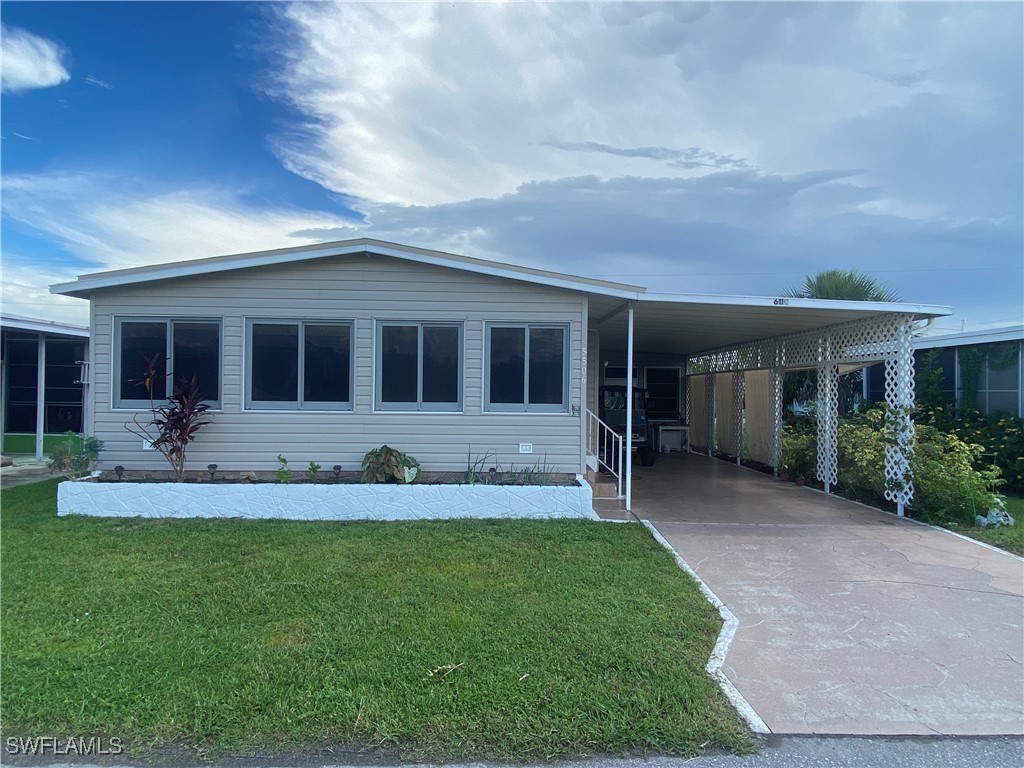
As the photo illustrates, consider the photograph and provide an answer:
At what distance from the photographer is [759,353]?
1345 cm

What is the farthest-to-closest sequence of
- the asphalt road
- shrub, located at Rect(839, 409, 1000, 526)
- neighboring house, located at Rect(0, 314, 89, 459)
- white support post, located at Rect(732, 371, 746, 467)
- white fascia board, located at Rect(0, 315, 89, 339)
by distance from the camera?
white support post, located at Rect(732, 371, 746, 467)
neighboring house, located at Rect(0, 314, 89, 459)
white fascia board, located at Rect(0, 315, 89, 339)
shrub, located at Rect(839, 409, 1000, 526)
the asphalt road

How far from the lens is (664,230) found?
769 inches

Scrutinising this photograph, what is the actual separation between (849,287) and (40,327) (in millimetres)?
18478

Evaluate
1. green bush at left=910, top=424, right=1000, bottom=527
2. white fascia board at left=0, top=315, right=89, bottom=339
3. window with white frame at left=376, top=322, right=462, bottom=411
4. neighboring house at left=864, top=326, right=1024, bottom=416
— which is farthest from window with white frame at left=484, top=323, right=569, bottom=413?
white fascia board at left=0, top=315, right=89, bottom=339

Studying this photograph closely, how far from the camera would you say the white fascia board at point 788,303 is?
8.10 m

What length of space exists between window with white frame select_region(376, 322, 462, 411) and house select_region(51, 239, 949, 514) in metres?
0.02

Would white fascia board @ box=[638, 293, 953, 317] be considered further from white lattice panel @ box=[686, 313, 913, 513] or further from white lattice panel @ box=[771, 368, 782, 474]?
white lattice panel @ box=[771, 368, 782, 474]

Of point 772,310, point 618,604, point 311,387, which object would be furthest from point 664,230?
point 618,604

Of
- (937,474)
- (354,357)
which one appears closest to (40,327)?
(354,357)

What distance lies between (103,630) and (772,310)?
8.80 meters

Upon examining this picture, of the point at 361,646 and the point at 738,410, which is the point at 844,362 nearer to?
the point at 738,410

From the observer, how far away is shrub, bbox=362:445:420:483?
776cm

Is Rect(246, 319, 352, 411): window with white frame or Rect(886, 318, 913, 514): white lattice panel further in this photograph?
Rect(886, 318, 913, 514): white lattice panel

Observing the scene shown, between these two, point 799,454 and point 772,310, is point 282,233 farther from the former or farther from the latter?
point 799,454
